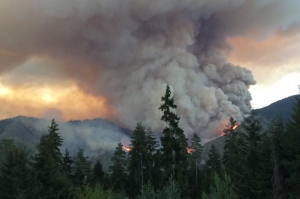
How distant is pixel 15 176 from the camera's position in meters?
40.2

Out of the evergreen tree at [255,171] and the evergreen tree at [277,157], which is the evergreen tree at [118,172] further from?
the evergreen tree at [277,157]

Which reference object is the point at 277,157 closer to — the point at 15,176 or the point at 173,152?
the point at 173,152

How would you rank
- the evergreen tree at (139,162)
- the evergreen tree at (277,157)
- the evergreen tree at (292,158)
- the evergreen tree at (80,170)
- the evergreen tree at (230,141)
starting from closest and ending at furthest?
the evergreen tree at (292,158) < the evergreen tree at (277,157) < the evergreen tree at (139,162) < the evergreen tree at (230,141) < the evergreen tree at (80,170)

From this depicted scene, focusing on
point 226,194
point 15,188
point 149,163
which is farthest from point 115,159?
point 226,194

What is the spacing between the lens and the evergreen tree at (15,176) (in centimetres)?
3934

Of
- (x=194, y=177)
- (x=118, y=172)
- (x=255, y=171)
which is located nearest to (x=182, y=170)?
(x=255, y=171)

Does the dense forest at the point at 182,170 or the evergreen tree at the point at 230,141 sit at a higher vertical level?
the evergreen tree at the point at 230,141

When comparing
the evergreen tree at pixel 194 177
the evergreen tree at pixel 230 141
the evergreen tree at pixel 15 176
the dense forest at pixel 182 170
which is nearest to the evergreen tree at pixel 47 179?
the dense forest at pixel 182 170

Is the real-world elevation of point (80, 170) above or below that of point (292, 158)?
above

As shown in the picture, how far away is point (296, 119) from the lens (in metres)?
36.9

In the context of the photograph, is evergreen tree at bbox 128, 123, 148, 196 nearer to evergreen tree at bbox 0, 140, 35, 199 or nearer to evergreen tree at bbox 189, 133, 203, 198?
evergreen tree at bbox 189, 133, 203, 198

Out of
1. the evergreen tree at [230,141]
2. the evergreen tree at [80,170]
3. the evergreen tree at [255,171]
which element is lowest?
the evergreen tree at [255,171]

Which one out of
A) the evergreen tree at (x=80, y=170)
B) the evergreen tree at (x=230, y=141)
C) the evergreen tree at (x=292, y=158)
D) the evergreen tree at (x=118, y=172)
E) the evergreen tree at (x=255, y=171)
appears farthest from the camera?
the evergreen tree at (x=80, y=170)

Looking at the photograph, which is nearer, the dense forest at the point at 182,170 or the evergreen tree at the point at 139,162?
the dense forest at the point at 182,170
